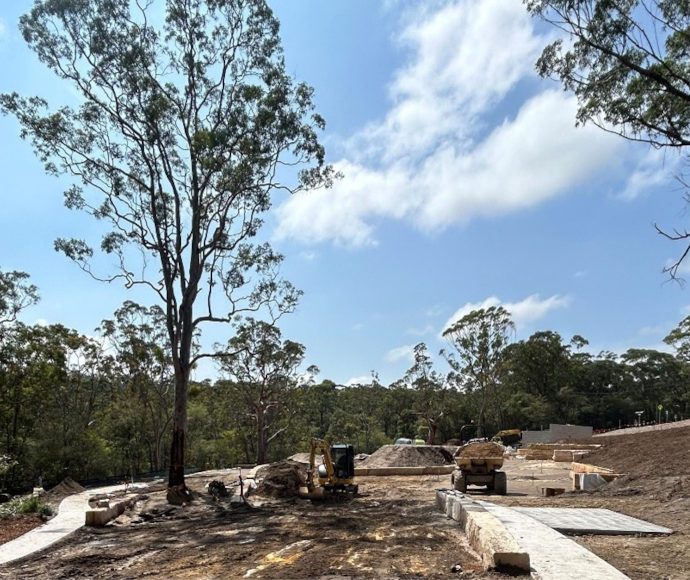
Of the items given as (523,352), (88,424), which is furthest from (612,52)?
(523,352)

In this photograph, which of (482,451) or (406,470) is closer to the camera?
(482,451)

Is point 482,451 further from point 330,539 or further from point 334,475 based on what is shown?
point 330,539

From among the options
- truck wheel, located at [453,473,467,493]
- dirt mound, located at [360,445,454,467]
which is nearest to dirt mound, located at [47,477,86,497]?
truck wheel, located at [453,473,467,493]

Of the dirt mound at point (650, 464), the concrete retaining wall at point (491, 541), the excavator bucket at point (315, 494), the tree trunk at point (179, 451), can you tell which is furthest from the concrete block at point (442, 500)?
the tree trunk at point (179, 451)

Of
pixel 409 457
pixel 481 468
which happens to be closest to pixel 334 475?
pixel 481 468

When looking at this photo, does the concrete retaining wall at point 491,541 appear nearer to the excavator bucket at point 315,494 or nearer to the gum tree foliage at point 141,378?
the excavator bucket at point 315,494

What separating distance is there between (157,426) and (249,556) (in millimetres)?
34562

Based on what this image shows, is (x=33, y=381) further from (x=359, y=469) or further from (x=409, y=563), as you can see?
(x=409, y=563)

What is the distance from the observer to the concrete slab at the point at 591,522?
8422mm

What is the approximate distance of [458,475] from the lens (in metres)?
17.4

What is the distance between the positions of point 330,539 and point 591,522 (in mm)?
4245

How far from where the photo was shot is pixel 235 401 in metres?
41.8

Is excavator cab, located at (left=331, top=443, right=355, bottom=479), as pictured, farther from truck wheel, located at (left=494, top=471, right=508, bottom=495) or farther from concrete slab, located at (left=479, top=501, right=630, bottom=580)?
concrete slab, located at (left=479, top=501, right=630, bottom=580)

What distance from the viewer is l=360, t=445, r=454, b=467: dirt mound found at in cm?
2756
